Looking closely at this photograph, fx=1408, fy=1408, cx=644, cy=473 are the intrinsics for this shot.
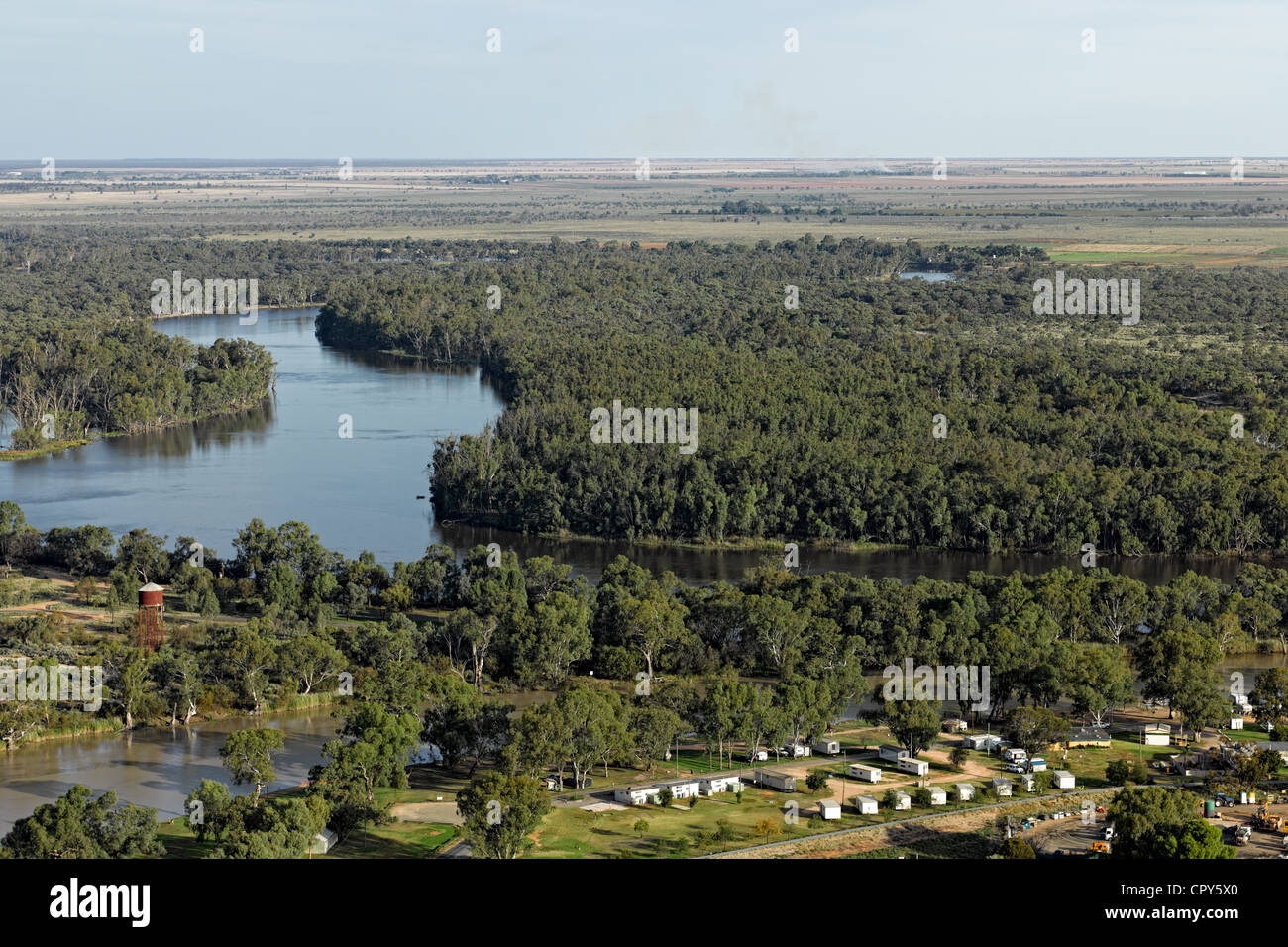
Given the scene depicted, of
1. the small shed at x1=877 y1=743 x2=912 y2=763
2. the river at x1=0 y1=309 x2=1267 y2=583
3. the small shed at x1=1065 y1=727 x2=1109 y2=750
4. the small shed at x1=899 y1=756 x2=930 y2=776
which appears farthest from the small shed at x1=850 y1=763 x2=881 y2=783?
the river at x1=0 y1=309 x2=1267 y2=583

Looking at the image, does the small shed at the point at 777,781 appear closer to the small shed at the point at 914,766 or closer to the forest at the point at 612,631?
the small shed at the point at 914,766

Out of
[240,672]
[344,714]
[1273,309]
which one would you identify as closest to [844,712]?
[344,714]

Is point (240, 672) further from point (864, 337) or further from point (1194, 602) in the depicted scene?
point (864, 337)

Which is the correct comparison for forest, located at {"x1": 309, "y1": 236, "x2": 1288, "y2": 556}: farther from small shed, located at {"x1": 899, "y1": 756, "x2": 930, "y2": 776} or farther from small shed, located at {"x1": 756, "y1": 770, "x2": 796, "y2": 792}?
small shed, located at {"x1": 756, "y1": 770, "x2": 796, "y2": 792}

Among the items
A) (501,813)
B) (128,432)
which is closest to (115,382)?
(128,432)

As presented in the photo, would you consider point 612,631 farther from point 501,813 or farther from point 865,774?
point 501,813
